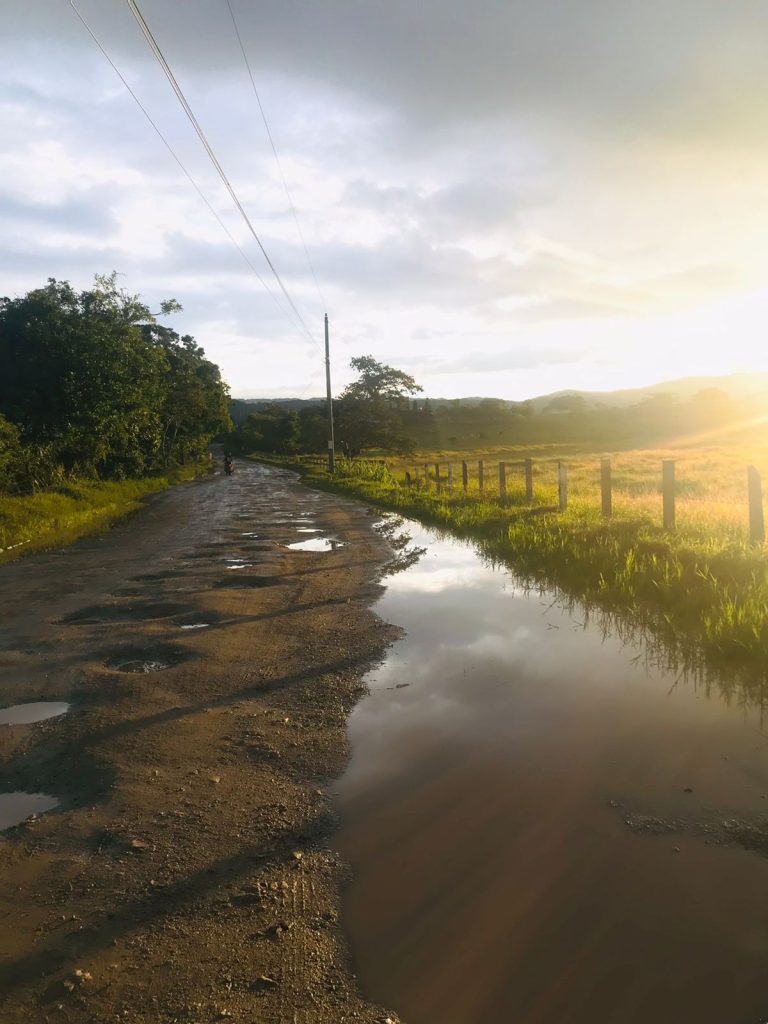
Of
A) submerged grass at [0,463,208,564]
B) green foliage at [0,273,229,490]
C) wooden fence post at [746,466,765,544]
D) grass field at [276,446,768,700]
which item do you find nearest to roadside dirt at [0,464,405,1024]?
grass field at [276,446,768,700]

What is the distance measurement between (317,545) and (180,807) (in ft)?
33.1

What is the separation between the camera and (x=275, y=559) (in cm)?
1206

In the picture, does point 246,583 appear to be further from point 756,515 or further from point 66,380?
point 66,380

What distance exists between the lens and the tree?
6775 cm

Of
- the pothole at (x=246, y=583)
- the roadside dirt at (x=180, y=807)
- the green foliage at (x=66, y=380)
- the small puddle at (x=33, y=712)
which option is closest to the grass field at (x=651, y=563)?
the roadside dirt at (x=180, y=807)

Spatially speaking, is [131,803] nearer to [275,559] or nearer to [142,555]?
[275,559]

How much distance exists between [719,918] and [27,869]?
2838mm

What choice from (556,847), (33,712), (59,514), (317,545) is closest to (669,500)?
(317,545)

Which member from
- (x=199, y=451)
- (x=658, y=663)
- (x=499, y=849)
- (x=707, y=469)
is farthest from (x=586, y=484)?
(x=199, y=451)

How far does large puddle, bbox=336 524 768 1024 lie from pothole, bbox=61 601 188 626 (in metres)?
3.30

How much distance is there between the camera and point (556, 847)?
10.9 feet

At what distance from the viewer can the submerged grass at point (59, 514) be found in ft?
51.1

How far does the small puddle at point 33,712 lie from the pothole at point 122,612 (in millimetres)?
2462

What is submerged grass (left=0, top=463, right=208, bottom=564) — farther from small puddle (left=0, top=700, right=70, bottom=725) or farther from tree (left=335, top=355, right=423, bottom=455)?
tree (left=335, top=355, right=423, bottom=455)
